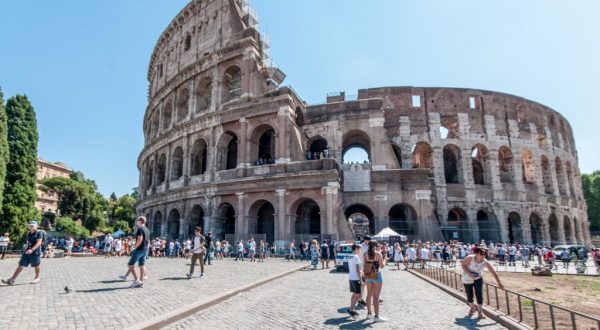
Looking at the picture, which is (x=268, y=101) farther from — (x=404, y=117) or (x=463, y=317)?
(x=463, y=317)

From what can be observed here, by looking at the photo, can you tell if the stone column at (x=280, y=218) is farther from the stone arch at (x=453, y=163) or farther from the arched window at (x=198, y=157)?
the stone arch at (x=453, y=163)

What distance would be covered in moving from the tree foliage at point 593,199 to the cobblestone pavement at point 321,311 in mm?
58610

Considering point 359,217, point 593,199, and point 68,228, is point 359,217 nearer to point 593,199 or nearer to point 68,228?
point 68,228

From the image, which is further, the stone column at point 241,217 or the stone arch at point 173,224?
the stone arch at point 173,224

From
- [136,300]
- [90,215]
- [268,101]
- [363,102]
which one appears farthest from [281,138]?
[90,215]

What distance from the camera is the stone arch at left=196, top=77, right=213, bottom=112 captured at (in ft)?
91.0

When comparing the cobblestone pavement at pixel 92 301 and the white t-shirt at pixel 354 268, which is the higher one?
the white t-shirt at pixel 354 268

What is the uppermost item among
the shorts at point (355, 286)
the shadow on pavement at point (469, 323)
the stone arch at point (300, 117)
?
the stone arch at point (300, 117)

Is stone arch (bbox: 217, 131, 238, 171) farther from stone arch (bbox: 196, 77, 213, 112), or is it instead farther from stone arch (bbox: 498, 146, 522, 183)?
stone arch (bbox: 498, 146, 522, 183)

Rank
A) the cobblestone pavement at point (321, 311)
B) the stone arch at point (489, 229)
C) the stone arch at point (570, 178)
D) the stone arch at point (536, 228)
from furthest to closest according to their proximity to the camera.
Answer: the stone arch at point (570, 178)
the stone arch at point (536, 228)
the stone arch at point (489, 229)
the cobblestone pavement at point (321, 311)

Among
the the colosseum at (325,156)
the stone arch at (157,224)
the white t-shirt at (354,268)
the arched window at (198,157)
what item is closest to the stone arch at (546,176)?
the the colosseum at (325,156)

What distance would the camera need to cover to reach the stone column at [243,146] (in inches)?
905

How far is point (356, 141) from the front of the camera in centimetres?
2716

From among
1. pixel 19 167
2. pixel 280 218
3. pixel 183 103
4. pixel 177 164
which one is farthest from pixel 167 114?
pixel 280 218
